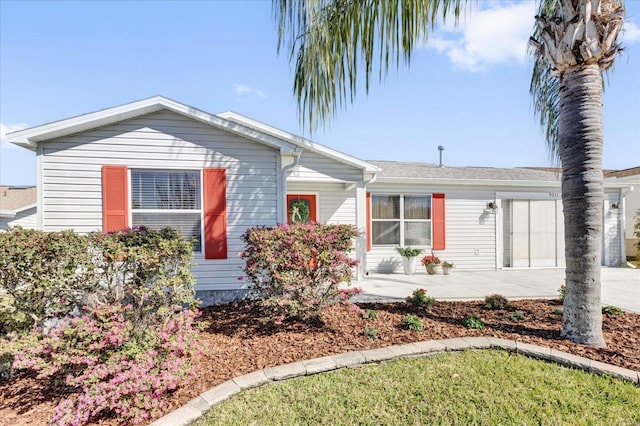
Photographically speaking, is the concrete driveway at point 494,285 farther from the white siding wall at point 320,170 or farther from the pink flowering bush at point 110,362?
the pink flowering bush at point 110,362

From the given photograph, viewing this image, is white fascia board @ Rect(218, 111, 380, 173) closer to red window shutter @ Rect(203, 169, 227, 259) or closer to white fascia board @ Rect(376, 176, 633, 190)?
white fascia board @ Rect(376, 176, 633, 190)

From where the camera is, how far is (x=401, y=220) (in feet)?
31.4

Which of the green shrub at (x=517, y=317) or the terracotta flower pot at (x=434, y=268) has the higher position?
the green shrub at (x=517, y=317)

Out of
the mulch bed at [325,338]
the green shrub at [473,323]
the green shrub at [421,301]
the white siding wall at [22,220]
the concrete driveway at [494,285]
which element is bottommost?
the concrete driveway at [494,285]

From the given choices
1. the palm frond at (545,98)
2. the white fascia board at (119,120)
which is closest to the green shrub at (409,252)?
the palm frond at (545,98)

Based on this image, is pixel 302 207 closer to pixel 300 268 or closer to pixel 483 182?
pixel 300 268

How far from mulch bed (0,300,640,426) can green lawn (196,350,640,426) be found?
428mm

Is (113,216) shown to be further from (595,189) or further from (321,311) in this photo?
(595,189)

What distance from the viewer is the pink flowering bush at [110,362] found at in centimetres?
247

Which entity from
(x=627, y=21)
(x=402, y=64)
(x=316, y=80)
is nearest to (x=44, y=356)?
(x=316, y=80)

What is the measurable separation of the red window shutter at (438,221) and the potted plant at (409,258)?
86cm

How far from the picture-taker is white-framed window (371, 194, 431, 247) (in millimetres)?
9492

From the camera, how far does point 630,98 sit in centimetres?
614

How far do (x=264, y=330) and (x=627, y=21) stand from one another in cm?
632
